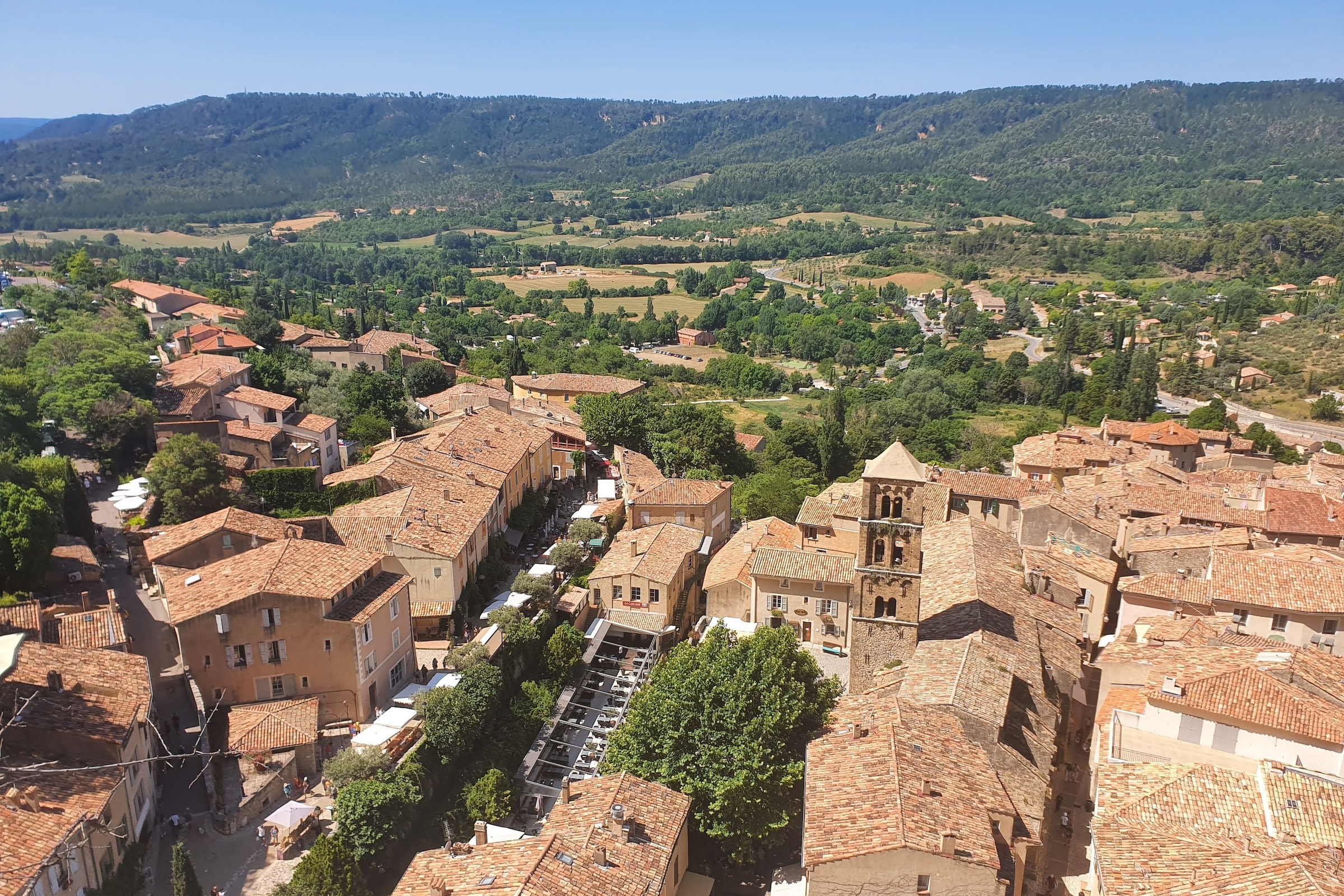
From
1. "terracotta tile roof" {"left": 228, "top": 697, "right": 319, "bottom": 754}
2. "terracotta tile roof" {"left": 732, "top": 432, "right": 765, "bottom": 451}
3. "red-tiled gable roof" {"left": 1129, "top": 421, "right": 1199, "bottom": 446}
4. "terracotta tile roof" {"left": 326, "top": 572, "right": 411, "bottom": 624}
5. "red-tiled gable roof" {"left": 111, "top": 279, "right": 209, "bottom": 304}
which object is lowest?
"terracotta tile roof" {"left": 732, "top": 432, "right": 765, "bottom": 451}

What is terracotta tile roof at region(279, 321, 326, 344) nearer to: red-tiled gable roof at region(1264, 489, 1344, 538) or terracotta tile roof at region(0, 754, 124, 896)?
terracotta tile roof at region(0, 754, 124, 896)

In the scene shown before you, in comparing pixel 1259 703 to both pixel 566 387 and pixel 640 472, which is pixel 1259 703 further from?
pixel 566 387

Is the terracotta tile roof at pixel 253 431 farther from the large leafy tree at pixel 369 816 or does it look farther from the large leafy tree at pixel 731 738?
the large leafy tree at pixel 731 738

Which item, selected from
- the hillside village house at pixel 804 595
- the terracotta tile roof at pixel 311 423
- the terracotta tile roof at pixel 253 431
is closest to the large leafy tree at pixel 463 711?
the hillside village house at pixel 804 595

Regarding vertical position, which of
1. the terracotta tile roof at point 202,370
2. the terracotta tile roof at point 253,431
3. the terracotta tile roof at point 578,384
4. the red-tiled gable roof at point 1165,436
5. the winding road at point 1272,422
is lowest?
the winding road at point 1272,422

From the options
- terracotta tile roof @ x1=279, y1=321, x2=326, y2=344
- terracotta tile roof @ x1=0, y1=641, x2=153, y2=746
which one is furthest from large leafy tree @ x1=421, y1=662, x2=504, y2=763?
terracotta tile roof @ x1=279, y1=321, x2=326, y2=344

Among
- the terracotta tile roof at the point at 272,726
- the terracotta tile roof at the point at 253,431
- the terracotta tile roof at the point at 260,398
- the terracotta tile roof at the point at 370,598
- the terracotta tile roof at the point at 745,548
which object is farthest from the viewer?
the terracotta tile roof at the point at 260,398
